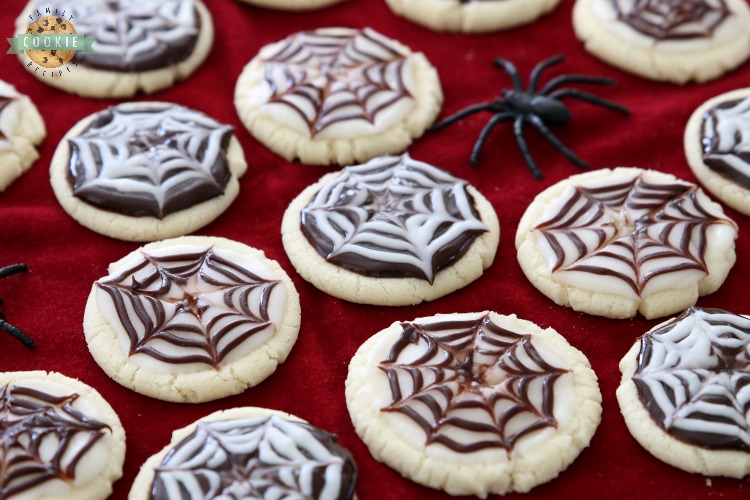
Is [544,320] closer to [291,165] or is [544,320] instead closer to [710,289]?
[710,289]

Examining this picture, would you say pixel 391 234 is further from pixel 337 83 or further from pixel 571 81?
pixel 571 81

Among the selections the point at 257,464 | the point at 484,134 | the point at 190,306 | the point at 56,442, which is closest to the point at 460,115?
the point at 484,134

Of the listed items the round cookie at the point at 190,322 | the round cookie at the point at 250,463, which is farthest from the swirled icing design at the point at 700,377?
the round cookie at the point at 190,322

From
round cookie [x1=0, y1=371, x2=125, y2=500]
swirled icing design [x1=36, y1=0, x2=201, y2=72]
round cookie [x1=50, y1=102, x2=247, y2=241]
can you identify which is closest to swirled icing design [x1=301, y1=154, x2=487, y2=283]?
round cookie [x1=50, y1=102, x2=247, y2=241]

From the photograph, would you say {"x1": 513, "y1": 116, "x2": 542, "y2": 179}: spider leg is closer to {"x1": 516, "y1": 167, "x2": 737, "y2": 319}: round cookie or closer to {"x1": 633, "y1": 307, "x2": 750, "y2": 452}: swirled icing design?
{"x1": 516, "y1": 167, "x2": 737, "y2": 319}: round cookie

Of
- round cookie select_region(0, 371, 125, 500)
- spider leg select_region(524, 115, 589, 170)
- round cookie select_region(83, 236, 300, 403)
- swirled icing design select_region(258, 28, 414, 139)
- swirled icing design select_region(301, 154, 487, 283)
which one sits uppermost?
swirled icing design select_region(258, 28, 414, 139)

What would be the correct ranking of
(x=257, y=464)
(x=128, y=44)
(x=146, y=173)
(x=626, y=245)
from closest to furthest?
1. (x=257, y=464)
2. (x=626, y=245)
3. (x=146, y=173)
4. (x=128, y=44)

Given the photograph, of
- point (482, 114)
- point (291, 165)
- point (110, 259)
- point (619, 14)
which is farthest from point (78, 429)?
point (619, 14)
